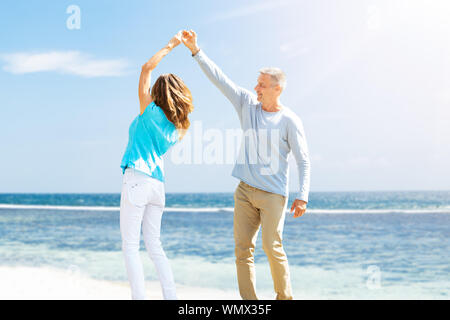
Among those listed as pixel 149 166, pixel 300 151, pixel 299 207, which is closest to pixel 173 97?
pixel 149 166

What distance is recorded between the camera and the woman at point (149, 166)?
2420 millimetres

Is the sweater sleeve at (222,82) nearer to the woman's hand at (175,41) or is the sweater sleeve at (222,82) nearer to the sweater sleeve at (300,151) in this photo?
the woman's hand at (175,41)

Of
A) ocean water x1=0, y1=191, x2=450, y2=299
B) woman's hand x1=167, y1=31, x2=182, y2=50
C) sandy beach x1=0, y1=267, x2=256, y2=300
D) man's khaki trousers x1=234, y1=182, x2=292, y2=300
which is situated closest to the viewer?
woman's hand x1=167, y1=31, x2=182, y2=50

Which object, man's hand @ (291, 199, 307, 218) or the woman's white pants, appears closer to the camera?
the woman's white pants

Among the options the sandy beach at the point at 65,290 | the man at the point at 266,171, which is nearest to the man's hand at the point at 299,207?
the man at the point at 266,171

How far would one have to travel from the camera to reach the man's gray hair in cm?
281

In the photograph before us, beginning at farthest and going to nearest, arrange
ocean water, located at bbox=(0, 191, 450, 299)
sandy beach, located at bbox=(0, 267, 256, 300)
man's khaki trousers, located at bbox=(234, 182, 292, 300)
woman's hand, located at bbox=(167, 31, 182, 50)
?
ocean water, located at bbox=(0, 191, 450, 299), sandy beach, located at bbox=(0, 267, 256, 300), man's khaki trousers, located at bbox=(234, 182, 292, 300), woman's hand, located at bbox=(167, 31, 182, 50)

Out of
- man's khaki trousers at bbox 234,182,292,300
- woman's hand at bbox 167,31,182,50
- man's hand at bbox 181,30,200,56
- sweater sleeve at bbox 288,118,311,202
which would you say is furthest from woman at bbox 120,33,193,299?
sweater sleeve at bbox 288,118,311,202

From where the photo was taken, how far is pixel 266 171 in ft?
9.40

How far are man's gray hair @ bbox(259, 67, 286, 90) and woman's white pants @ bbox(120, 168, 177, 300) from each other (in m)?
0.99

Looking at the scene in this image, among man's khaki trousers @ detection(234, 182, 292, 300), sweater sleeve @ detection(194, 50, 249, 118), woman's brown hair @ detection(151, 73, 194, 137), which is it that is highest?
sweater sleeve @ detection(194, 50, 249, 118)

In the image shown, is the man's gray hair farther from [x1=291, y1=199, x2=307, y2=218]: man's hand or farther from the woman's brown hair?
[x1=291, y1=199, x2=307, y2=218]: man's hand

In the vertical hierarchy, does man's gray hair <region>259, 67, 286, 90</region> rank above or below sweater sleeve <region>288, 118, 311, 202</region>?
above
